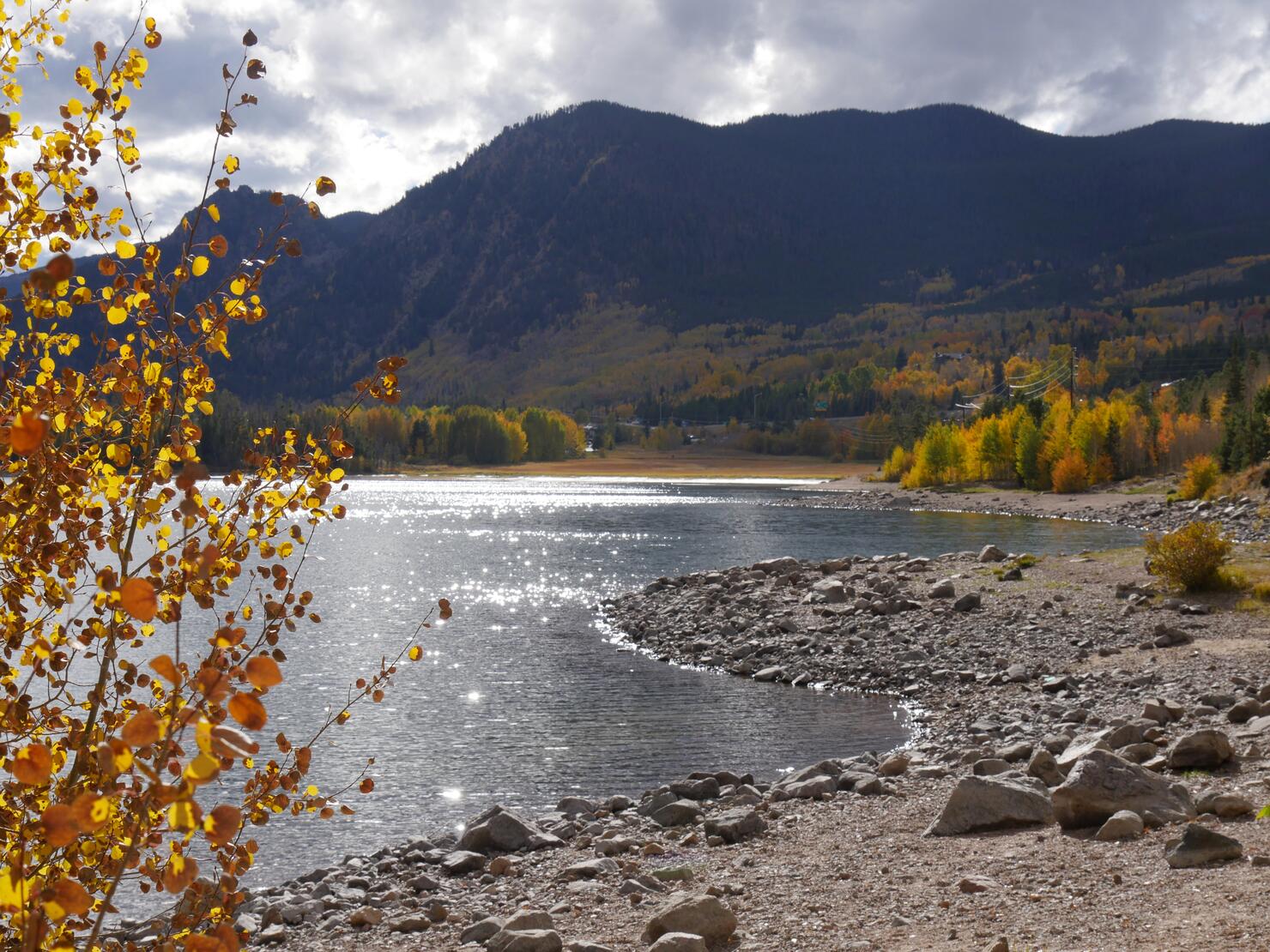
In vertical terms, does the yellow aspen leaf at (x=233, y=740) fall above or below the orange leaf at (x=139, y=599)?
below

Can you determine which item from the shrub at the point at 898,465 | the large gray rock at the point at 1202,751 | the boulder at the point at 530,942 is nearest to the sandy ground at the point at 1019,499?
the shrub at the point at 898,465

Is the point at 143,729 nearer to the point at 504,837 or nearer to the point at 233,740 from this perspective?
the point at 233,740

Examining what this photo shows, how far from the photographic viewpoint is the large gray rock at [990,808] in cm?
1345

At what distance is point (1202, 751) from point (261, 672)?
1513 centimetres

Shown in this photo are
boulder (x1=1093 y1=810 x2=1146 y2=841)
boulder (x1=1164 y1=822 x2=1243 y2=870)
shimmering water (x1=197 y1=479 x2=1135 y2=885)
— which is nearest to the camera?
boulder (x1=1164 y1=822 x2=1243 y2=870)

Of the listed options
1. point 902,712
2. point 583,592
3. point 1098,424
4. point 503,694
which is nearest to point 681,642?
point 503,694

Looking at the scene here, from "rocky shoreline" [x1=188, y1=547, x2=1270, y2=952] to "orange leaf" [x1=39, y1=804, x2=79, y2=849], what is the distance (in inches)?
316

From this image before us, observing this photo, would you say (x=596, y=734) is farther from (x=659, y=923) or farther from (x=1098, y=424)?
(x=1098, y=424)

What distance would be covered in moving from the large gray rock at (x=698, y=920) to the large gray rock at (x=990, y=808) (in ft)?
12.8

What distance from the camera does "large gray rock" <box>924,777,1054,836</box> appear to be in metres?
13.5

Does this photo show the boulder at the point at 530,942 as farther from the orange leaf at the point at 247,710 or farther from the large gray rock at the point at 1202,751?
the large gray rock at the point at 1202,751

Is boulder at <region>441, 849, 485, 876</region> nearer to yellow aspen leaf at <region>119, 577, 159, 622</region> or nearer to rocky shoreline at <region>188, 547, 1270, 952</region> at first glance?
rocky shoreline at <region>188, 547, 1270, 952</region>

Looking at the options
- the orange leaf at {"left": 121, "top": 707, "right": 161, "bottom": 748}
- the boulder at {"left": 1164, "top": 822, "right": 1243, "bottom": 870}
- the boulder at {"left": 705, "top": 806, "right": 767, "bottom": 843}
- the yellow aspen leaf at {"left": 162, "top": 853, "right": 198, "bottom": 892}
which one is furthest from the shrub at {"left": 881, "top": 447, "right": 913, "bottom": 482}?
the orange leaf at {"left": 121, "top": 707, "right": 161, "bottom": 748}

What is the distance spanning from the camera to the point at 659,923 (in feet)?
36.5
